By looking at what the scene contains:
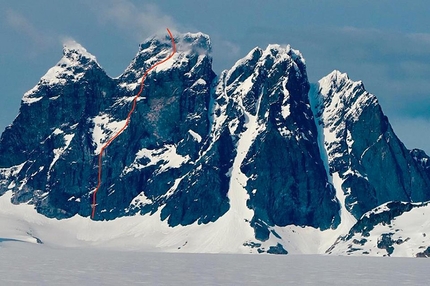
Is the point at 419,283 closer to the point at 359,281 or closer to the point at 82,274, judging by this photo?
the point at 359,281

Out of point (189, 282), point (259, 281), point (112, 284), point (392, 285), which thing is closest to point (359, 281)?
point (392, 285)

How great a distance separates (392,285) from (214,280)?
125ft

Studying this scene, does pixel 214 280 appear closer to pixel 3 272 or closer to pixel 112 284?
pixel 112 284

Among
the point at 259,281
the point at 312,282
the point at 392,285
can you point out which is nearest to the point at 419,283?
the point at 392,285

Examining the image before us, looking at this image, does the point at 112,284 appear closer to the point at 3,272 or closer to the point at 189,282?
the point at 189,282

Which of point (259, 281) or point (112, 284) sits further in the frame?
point (259, 281)

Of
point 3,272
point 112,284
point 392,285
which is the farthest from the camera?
point 3,272

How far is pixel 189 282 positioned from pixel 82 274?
31.2 m

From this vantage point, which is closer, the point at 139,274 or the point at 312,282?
the point at 312,282

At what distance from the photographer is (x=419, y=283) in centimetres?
18800

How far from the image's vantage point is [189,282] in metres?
177

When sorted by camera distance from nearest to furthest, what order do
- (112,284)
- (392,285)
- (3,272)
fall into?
1. (112,284)
2. (392,285)
3. (3,272)

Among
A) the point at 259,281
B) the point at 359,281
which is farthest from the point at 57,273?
the point at 359,281

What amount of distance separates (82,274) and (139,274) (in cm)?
1338
